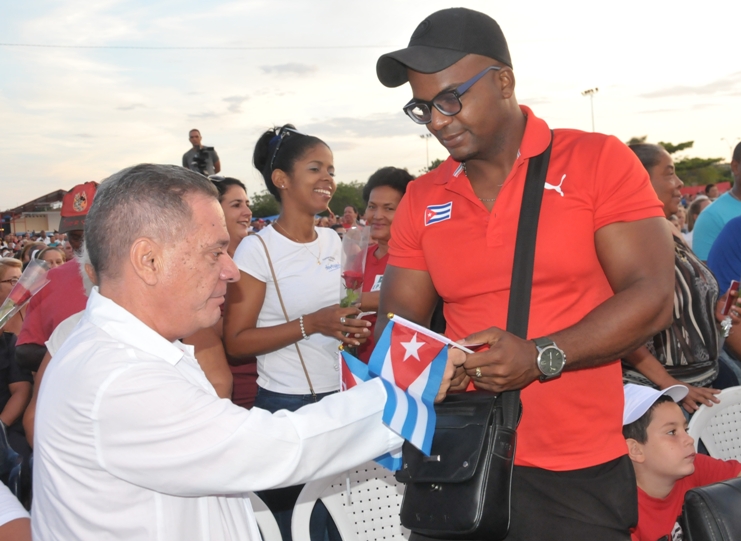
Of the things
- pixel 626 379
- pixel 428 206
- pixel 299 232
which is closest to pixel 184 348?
pixel 428 206

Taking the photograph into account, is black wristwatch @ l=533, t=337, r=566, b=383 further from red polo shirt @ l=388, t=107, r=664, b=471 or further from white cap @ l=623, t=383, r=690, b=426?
white cap @ l=623, t=383, r=690, b=426

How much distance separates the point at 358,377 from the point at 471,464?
0.47m

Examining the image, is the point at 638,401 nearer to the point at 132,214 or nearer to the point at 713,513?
the point at 713,513

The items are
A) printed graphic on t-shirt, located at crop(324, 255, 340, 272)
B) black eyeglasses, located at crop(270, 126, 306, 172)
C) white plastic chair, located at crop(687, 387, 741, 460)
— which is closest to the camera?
white plastic chair, located at crop(687, 387, 741, 460)

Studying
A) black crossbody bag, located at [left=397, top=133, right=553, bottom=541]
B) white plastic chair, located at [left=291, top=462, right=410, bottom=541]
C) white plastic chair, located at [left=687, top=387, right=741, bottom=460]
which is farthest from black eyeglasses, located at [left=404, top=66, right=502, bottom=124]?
white plastic chair, located at [left=687, top=387, right=741, bottom=460]

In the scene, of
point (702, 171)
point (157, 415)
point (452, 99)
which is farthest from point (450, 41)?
point (702, 171)

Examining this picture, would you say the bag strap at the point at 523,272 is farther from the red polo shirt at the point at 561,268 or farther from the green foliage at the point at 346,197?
the green foliage at the point at 346,197

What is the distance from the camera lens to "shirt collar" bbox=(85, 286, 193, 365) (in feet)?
5.64

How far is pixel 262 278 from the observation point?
3895 millimetres

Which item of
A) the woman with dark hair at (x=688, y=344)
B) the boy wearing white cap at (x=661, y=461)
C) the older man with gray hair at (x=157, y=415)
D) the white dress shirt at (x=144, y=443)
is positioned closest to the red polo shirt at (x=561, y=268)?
the older man with gray hair at (x=157, y=415)

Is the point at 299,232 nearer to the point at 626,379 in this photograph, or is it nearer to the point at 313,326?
the point at 313,326

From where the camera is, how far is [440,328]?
354 centimetres

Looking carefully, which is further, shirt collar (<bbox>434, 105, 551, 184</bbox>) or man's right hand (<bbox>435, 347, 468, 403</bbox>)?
shirt collar (<bbox>434, 105, 551, 184</bbox>)

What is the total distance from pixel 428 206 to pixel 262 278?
5.38ft
